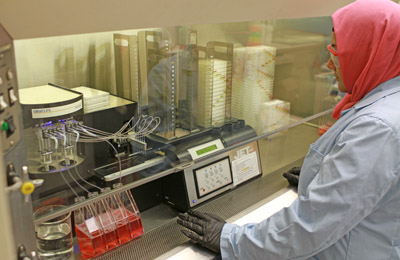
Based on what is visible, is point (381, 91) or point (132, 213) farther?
point (132, 213)

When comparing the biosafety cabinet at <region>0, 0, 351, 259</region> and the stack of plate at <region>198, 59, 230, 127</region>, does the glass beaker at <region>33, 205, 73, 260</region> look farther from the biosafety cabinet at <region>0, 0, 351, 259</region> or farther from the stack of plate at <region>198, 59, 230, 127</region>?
the stack of plate at <region>198, 59, 230, 127</region>

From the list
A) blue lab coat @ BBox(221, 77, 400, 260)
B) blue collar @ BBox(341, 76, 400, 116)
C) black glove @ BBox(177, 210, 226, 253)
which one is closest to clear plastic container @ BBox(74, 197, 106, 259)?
black glove @ BBox(177, 210, 226, 253)

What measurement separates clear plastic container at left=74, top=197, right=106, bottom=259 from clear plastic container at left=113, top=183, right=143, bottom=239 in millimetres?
103

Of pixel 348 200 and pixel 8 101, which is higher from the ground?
pixel 8 101

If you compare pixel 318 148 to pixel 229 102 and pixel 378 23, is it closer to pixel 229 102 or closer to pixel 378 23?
pixel 378 23

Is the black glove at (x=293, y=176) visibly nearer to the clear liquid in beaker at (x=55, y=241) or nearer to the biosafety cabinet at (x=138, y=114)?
the biosafety cabinet at (x=138, y=114)

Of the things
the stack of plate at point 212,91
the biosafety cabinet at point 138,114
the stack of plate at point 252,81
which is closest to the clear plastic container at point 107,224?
the biosafety cabinet at point 138,114

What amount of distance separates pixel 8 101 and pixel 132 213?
0.61 m

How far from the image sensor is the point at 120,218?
1.18 metres

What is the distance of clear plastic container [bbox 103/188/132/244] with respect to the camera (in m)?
1.18

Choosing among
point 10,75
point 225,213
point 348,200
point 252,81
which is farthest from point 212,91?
point 10,75

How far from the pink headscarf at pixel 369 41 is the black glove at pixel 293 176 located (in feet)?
1.89

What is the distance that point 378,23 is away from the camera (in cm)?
101

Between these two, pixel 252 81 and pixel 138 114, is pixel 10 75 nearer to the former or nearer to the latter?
pixel 138 114
